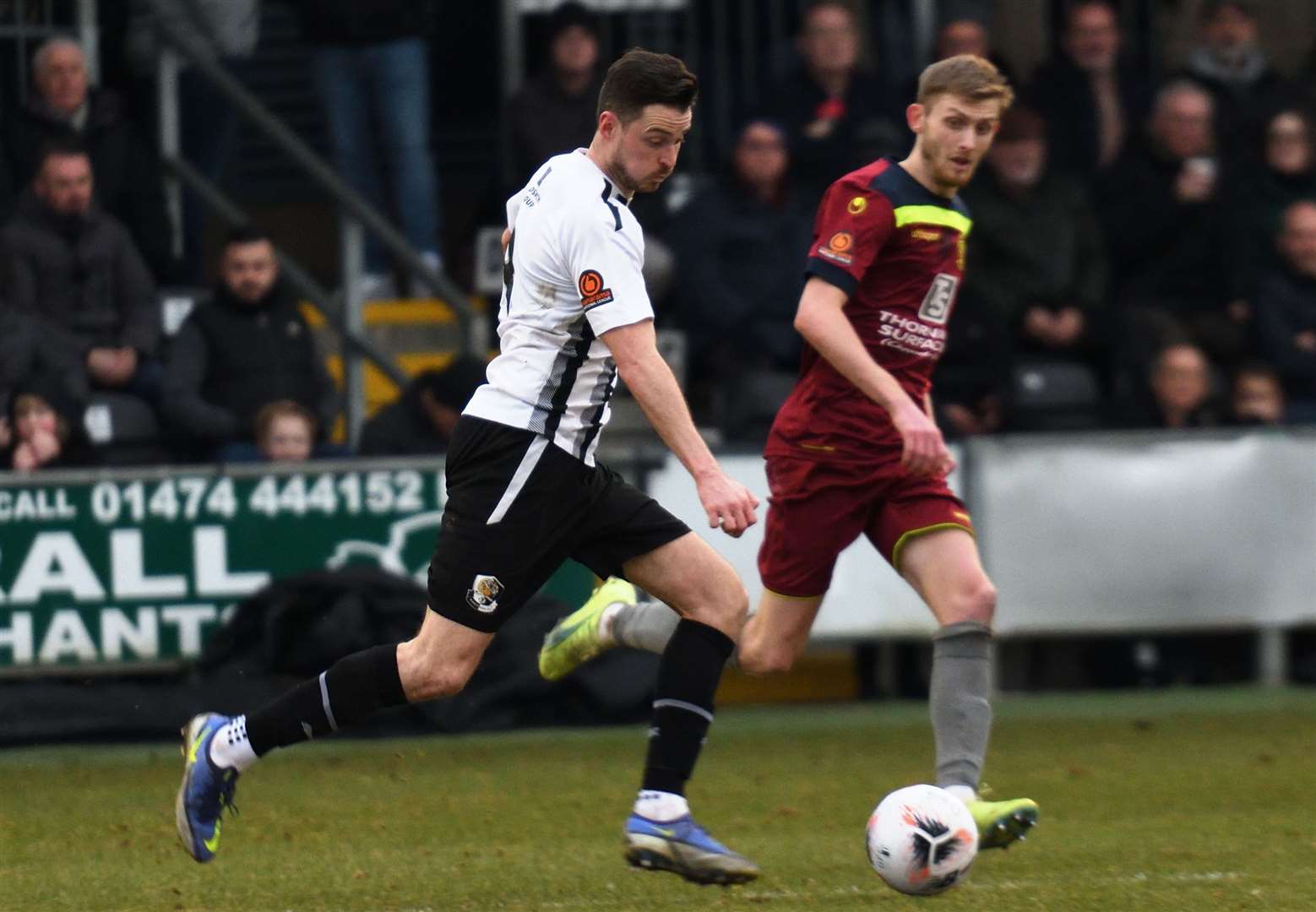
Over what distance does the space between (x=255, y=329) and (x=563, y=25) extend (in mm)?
2321

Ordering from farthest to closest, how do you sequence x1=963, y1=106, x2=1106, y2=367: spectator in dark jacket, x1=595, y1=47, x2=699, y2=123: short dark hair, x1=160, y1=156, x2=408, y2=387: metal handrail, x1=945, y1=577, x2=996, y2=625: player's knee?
x1=160, y1=156, x2=408, y2=387: metal handrail, x1=963, y1=106, x2=1106, y2=367: spectator in dark jacket, x1=945, y1=577, x2=996, y2=625: player's knee, x1=595, y1=47, x2=699, y2=123: short dark hair

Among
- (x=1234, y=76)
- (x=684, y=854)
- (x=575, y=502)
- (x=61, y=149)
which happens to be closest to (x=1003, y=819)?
(x=684, y=854)

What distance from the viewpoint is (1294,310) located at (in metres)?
11.4

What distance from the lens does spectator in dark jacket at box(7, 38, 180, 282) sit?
10883 mm

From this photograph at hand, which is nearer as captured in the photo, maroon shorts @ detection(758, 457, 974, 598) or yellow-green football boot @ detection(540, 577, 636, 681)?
maroon shorts @ detection(758, 457, 974, 598)

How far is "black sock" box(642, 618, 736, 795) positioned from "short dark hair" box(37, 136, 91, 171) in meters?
5.63

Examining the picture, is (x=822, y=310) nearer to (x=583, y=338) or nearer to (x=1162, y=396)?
(x=583, y=338)

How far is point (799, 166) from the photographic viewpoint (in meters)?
11.4

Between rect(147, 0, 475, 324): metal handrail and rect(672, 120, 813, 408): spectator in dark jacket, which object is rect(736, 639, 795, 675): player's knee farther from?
rect(147, 0, 475, 324): metal handrail

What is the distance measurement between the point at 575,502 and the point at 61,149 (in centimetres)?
562

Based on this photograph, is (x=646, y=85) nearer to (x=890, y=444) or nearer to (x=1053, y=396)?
(x=890, y=444)

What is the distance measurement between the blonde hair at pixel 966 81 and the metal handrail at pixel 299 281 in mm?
5697

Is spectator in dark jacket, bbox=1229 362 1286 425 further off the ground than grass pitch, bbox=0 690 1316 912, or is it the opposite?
spectator in dark jacket, bbox=1229 362 1286 425

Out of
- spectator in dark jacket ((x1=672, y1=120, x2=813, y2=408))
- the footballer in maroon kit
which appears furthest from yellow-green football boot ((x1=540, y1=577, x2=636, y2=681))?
spectator in dark jacket ((x1=672, y1=120, x2=813, y2=408))
